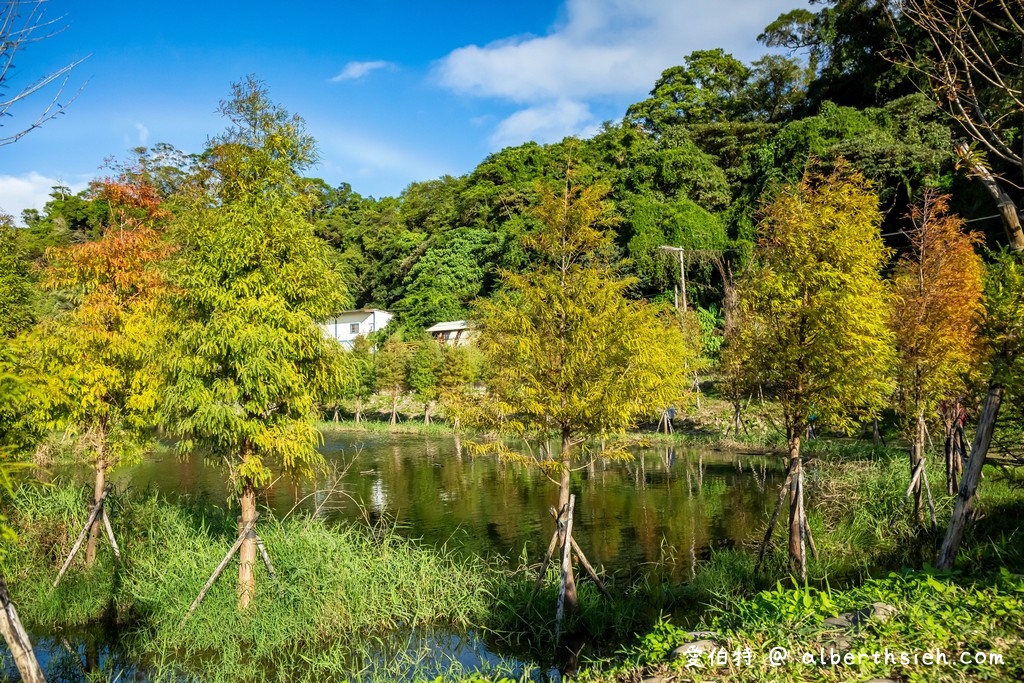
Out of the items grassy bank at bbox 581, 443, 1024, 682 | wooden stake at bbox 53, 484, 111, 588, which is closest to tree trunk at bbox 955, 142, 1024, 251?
grassy bank at bbox 581, 443, 1024, 682

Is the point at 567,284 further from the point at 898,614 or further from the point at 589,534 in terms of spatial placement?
the point at 589,534

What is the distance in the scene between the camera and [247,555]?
33.7 feet

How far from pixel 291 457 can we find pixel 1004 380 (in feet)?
33.6

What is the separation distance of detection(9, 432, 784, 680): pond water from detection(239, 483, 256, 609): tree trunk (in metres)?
0.80

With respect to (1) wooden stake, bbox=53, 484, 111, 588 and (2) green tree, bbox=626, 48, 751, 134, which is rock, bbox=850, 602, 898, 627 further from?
(2) green tree, bbox=626, 48, 751, 134

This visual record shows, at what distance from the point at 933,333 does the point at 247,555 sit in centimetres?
1341

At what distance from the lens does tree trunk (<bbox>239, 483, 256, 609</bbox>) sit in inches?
395

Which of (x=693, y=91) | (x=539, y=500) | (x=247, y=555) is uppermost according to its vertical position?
(x=693, y=91)

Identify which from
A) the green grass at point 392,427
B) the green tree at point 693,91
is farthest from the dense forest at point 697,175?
the green grass at point 392,427

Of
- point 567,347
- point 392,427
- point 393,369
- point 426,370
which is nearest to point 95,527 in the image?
point 567,347

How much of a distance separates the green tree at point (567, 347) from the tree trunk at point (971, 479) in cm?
436

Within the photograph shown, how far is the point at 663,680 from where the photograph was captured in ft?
17.8

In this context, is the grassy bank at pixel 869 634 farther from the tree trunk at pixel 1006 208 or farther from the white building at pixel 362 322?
the white building at pixel 362 322

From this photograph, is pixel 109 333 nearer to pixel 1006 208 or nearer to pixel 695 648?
pixel 695 648
